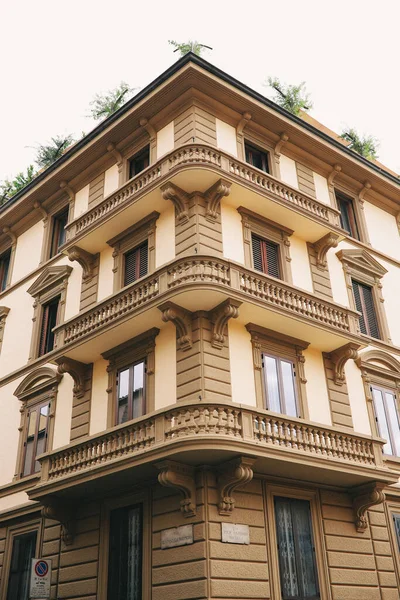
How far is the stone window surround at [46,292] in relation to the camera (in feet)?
66.6

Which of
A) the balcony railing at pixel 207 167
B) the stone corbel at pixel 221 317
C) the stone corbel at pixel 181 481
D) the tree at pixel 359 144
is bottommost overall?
the stone corbel at pixel 181 481

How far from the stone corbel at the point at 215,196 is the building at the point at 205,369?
5 cm

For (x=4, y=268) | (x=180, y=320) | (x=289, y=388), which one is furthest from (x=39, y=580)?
(x=4, y=268)

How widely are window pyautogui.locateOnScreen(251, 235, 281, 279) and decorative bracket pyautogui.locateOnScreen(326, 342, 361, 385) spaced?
8.83 ft

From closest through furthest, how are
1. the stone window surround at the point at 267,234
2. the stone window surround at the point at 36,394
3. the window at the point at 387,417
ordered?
the stone window surround at the point at 267,234 → the window at the point at 387,417 → the stone window surround at the point at 36,394

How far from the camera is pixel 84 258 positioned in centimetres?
1944

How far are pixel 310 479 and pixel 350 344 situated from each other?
4050 mm

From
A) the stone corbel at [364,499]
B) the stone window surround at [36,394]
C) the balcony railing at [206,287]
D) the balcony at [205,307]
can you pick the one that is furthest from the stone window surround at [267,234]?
the stone window surround at [36,394]

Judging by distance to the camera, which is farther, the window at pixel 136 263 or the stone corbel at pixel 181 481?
the window at pixel 136 263

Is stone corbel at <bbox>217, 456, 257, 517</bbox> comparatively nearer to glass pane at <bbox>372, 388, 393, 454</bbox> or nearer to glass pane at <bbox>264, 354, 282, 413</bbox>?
glass pane at <bbox>264, 354, 282, 413</bbox>

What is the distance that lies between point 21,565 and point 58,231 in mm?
11302

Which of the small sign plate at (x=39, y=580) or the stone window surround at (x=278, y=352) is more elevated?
the stone window surround at (x=278, y=352)

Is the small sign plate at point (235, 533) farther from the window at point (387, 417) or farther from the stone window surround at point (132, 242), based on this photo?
the stone window surround at point (132, 242)

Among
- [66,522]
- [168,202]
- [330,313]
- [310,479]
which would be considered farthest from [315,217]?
[66,522]
